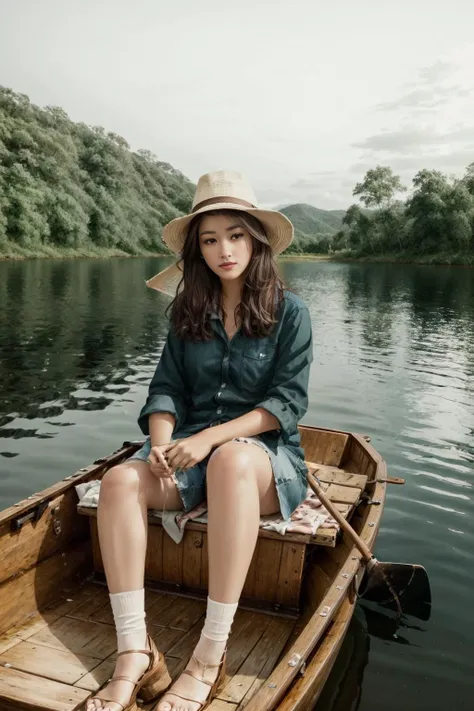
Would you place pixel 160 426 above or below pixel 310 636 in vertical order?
above

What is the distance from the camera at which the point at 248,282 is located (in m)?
3.78

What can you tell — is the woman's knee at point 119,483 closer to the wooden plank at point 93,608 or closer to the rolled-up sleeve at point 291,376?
the rolled-up sleeve at point 291,376

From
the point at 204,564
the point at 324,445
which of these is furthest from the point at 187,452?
the point at 324,445

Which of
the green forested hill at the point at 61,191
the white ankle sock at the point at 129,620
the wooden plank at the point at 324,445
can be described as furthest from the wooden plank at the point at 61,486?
the green forested hill at the point at 61,191

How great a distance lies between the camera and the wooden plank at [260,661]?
3.03 meters

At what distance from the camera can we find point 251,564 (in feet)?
12.1

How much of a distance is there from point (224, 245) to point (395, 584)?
229 cm

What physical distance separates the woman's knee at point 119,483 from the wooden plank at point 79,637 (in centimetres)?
81

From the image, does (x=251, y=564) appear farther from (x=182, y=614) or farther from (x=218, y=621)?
(x=218, y=621)

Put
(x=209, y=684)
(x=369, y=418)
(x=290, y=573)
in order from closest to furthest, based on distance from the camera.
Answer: (x=209, y=684) < (x=290, y=573) < (x=369, y=418)

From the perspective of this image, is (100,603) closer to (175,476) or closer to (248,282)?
(175,476)

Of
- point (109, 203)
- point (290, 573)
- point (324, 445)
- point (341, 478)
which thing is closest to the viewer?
point (290, 573)

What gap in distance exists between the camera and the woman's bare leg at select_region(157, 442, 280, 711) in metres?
2.88

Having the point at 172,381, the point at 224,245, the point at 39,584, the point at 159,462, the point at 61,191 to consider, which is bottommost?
the point at 39,584
